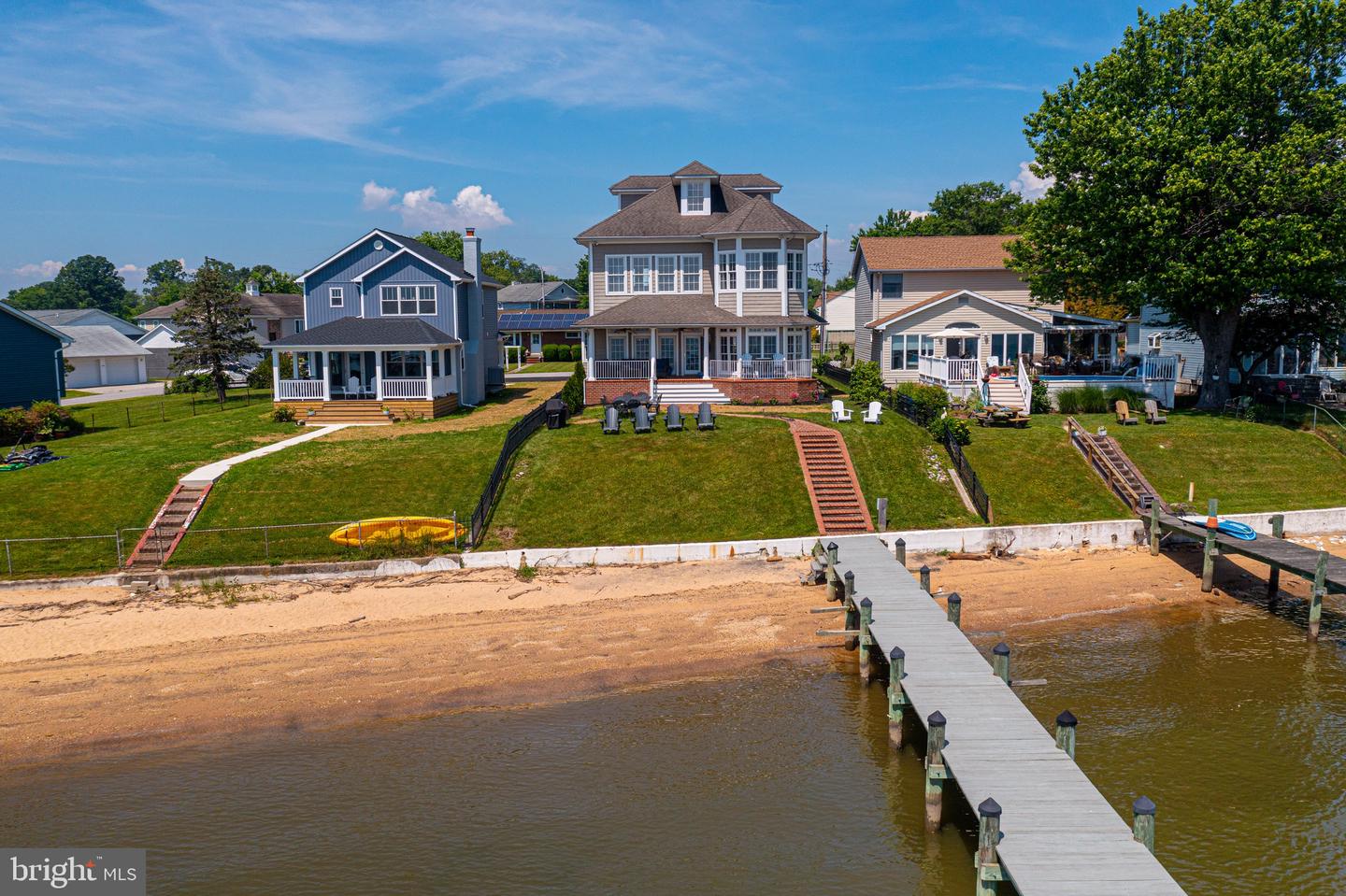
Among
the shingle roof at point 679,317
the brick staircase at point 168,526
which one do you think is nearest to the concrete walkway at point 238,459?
the brick staircase at point 168,526

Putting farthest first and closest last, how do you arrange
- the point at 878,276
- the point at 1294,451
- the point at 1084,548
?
1. the point at 878,276
2. the point at 1294,451
3. the point at 1084,548

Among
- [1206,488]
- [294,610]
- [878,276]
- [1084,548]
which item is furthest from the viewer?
[878,276]

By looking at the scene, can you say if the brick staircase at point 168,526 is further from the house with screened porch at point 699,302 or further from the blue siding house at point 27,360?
the blue siding house at point 27,360

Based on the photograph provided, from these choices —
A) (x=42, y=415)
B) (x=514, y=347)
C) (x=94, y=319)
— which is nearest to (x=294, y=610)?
(x=42, y=415)

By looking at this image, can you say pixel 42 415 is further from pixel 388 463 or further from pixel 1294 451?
pixel 1294 451

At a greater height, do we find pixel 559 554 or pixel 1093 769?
pixel 559 554

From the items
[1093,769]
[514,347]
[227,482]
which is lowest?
[1093,769]

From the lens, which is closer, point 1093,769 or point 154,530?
point 1093,769
